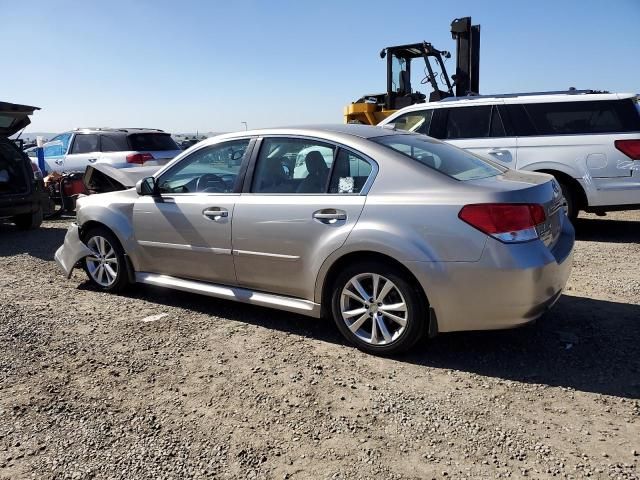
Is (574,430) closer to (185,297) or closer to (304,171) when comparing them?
(304,171)

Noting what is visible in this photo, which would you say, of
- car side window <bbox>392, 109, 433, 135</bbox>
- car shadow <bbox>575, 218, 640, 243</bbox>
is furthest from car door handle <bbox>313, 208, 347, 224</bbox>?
car shadow <bbox>575, 218, 640, 243</bbox>

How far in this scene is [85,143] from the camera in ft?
39.6

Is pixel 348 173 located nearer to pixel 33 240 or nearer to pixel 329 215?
A: pixel 329 215

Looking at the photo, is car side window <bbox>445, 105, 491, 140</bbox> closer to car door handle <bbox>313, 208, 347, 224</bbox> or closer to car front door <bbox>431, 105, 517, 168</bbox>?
car front door <bbox>431, 105, 517, 168</bbox>

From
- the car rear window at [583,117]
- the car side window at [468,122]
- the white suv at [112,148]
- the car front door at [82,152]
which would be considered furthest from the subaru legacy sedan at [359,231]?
the car front door at [82,152]

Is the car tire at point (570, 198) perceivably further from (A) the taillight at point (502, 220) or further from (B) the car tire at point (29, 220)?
(B) the car tire at point (29, 220)

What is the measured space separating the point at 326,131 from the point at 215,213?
110cm

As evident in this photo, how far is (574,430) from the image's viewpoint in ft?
9.37

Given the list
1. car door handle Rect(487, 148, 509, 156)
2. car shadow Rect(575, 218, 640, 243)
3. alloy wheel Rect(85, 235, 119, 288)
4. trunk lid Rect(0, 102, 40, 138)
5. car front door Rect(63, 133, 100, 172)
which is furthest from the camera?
car front door Rect(63, 133, 100, 172)

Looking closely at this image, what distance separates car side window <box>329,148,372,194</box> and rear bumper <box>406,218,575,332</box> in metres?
0.72

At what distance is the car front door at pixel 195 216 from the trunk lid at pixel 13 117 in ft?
16.5

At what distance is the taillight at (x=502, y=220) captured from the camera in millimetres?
3336

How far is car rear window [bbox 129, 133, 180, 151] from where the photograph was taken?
1148 centimetres

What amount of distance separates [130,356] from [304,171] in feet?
6.05
